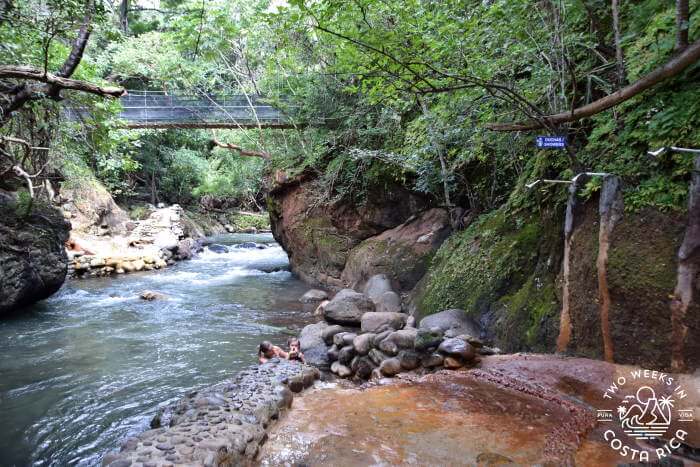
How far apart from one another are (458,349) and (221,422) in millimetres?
2492

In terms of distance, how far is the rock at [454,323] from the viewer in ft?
17.6

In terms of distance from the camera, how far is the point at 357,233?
35.1ft

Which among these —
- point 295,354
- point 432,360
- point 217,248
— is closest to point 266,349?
point 295,354

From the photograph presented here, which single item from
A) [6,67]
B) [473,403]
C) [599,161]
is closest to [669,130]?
[599,161]

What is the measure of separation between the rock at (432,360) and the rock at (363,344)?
70cm

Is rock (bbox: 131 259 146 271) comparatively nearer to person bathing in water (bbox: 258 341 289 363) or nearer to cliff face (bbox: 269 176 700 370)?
cliff face (bbox: 269 176 700 370)

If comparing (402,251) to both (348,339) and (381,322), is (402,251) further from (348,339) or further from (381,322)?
(348,339)

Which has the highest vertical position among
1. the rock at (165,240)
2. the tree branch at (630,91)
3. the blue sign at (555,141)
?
the tree branch at (630,91)

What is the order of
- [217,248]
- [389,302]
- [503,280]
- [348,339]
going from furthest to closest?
1. [217,248]
2. [389,302]
3. [503,280]
4. [348,339]

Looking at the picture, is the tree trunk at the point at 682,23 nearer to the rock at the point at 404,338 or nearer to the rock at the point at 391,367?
the rock at the point at 404,338

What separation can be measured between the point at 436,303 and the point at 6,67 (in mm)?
5911

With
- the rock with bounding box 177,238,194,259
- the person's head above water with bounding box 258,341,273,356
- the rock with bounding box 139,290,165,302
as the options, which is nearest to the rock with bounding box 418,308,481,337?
the person's head above water with bounding box 258,341,273,356

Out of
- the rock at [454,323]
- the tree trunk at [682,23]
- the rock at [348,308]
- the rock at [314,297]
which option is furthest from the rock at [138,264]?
the tree trunk at [682,23]

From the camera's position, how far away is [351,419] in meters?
3.58
